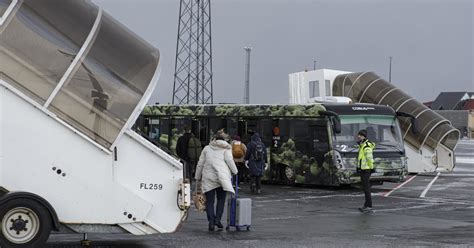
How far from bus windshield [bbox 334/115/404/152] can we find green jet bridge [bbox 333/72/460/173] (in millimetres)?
4554

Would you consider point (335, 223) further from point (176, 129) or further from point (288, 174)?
point (176, 129)

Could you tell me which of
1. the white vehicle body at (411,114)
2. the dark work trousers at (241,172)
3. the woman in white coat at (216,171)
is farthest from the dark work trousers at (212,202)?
the white vehicle body at (411,114)

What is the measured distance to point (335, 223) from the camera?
14.1 metres

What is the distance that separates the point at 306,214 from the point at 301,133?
6.96 meters

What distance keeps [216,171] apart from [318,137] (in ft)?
32.6

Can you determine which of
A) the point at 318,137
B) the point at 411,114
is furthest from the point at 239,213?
the point at 411,114

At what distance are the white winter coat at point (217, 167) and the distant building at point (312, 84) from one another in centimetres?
1648

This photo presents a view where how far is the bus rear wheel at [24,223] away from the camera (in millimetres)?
9109

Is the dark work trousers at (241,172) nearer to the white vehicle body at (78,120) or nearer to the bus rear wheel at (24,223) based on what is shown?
the white vehicle body at (78,120)

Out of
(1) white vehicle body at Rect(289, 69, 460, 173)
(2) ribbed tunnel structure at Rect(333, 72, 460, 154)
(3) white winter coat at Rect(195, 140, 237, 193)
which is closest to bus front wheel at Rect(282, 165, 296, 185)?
(1) white vehicle body at Rect(289, 69, 460, 173)

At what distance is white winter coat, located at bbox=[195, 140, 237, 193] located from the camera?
12281 millimetres

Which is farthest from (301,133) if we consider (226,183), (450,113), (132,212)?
(450,113)

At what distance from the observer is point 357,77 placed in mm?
28594

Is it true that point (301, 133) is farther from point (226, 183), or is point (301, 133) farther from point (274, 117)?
point (226, 183)
